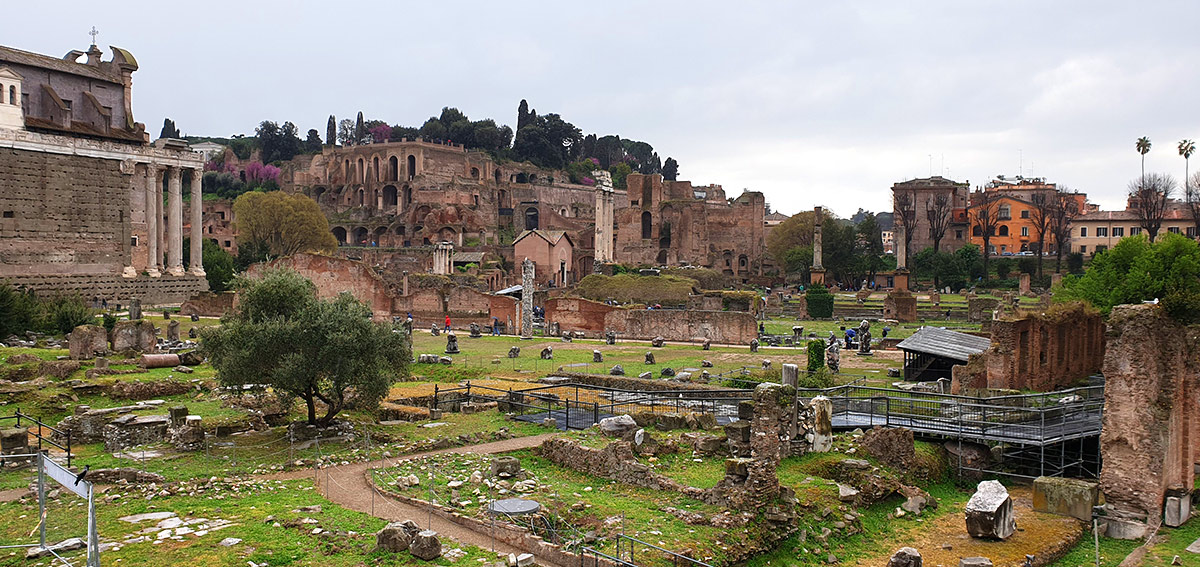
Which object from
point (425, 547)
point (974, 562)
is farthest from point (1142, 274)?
point (425, 547)

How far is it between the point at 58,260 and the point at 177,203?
9.87 meters

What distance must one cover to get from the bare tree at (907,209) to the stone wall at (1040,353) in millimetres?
57682

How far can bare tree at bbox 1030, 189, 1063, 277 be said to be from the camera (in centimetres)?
7056

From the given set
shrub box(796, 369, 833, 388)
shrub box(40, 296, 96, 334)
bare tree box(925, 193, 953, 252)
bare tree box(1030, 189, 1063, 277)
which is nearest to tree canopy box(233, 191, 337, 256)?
shrub box(40, 296, 96, 334)

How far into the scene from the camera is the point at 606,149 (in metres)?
146

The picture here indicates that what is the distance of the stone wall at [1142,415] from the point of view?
47.3 feet

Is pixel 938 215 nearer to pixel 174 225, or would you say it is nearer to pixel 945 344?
pixel 945 344

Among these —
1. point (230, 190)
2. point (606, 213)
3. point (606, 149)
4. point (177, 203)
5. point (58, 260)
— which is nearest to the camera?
point (58, 260)

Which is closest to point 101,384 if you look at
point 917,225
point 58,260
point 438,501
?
point 438,501

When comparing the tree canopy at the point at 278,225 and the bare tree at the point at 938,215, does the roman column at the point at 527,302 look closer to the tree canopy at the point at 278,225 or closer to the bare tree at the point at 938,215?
the tree canopy at the point at 278,225

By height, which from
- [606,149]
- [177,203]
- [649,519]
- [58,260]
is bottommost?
[649,519]

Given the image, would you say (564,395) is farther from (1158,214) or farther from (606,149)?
(606,149)

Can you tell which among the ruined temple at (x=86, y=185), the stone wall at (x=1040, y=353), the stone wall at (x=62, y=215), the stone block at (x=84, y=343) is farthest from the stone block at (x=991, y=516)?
the stone wall at (x=62, y=215)

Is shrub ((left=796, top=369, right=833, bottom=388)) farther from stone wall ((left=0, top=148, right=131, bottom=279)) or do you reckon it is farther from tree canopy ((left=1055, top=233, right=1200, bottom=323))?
stone wall ((left=0, top=148, right=131, bottom=279))
